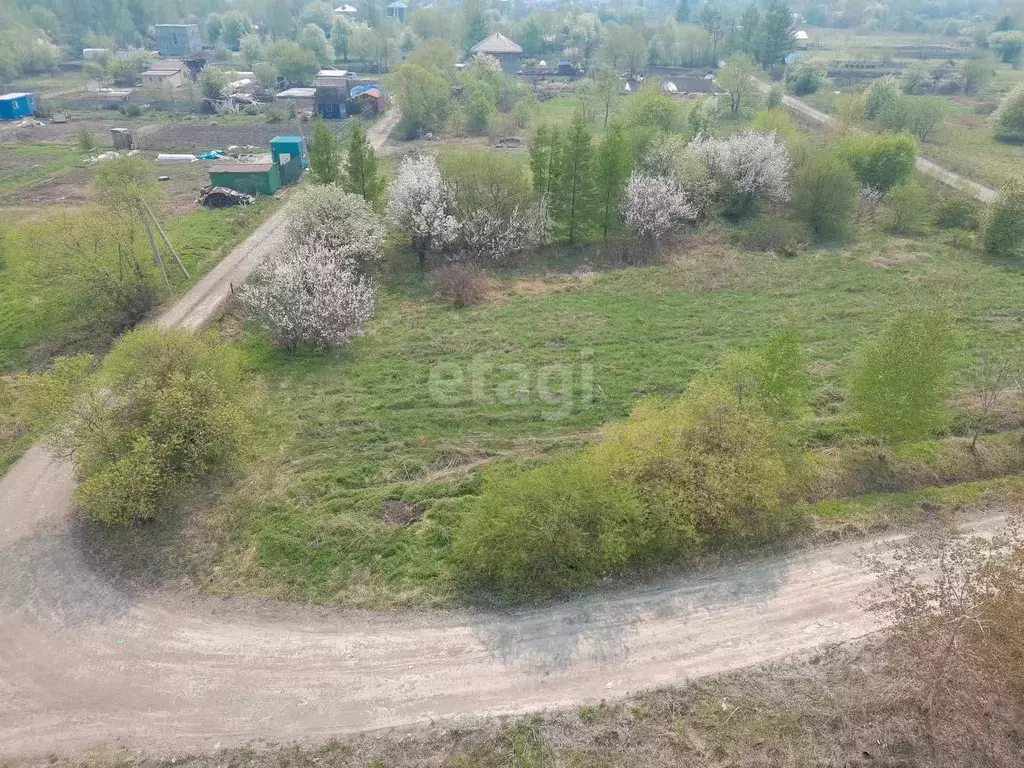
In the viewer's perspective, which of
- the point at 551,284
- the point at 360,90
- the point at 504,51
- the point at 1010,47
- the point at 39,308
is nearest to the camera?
the point at 39,308

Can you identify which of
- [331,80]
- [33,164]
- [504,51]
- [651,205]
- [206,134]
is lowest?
[33,164]

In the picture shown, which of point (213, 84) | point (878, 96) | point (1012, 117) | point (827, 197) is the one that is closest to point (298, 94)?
point (213, 84)

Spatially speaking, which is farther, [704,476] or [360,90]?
[360,90]

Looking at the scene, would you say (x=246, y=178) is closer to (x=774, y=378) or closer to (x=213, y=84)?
(x=213, y=84)

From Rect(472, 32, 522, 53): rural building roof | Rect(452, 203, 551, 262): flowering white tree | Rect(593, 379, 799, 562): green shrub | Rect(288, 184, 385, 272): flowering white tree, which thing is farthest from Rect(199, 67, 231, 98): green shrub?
Rect(593, 379, 799, 562): green shrub

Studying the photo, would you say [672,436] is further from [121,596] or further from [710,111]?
[710,111]

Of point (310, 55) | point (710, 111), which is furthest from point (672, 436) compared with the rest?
point (310, 55)
